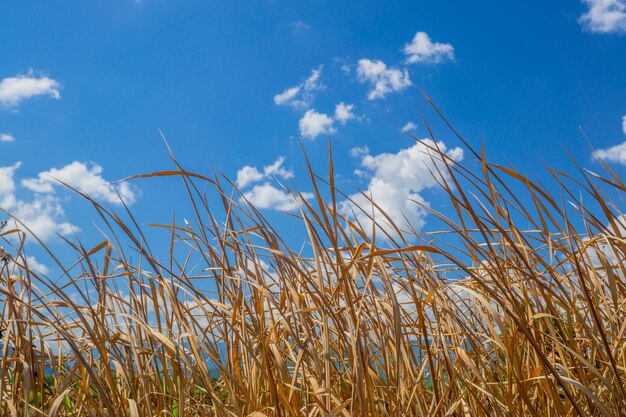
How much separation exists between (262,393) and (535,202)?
2.52ft

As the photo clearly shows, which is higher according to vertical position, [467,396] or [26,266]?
[26,266]

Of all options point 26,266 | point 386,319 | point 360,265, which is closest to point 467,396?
point 386,319

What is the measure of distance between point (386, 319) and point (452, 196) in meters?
0.33

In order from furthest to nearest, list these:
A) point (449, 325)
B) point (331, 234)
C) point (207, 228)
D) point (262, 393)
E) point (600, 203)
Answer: point (207, 228) < point (449, 325) < point (262, 393) < point (600, 203) < point (331, 234)

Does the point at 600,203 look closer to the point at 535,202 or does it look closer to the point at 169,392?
the point at 535,202

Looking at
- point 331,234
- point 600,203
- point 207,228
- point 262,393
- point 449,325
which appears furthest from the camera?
point 207,228

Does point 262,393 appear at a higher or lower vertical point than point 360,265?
lower

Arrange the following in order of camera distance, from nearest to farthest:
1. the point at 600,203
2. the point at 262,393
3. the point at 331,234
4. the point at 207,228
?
1. the point at 331,234
2. the point at 600,203
3. the point at 262,393
4. the point at 207,228

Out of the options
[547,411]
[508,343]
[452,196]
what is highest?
[452,196]

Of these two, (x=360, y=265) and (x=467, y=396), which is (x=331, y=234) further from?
(x=467, y=396)

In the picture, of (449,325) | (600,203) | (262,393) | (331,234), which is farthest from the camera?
(449,325)

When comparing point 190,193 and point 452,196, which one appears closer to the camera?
point 452,196

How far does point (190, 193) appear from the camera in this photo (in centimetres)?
156

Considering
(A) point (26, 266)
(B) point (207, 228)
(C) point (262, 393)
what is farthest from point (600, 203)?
(A) point (26, 266)
